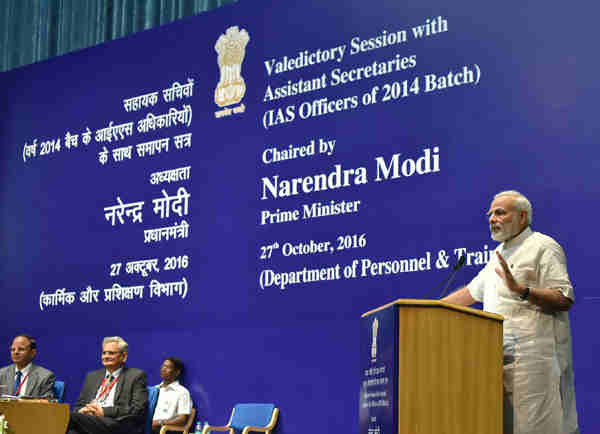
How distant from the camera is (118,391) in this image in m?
6.82

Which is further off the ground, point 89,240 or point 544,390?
point 89,240

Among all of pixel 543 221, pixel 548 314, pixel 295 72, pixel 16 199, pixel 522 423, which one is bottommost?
pixel 522 423

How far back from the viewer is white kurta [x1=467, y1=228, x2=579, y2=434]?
12.6 feet

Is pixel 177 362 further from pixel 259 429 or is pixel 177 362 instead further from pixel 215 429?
→ pixel 259 429

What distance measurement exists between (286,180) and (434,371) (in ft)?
12.1

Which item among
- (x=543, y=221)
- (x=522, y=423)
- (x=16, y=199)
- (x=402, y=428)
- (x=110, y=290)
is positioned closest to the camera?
(x=402, y=428)

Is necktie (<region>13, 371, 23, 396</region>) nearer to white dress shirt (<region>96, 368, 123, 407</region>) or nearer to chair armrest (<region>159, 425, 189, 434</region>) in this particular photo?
white dress shirt (<region>96, 368, 123, 407</region>)

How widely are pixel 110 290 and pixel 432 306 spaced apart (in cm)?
497

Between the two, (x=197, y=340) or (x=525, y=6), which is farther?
(x=197, y=340)

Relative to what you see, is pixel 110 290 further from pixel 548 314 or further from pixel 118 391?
pixel 548 314

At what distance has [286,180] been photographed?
7094 millimetres

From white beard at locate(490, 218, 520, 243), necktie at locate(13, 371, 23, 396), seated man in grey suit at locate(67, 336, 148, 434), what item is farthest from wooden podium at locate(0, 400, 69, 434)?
white beard at locate(490, 218, 520, 243)

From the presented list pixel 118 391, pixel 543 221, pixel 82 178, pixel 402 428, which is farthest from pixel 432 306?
pixel 82 178

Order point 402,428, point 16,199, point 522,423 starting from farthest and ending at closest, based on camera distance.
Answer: point 16,199
point 522,423
point 402,428
